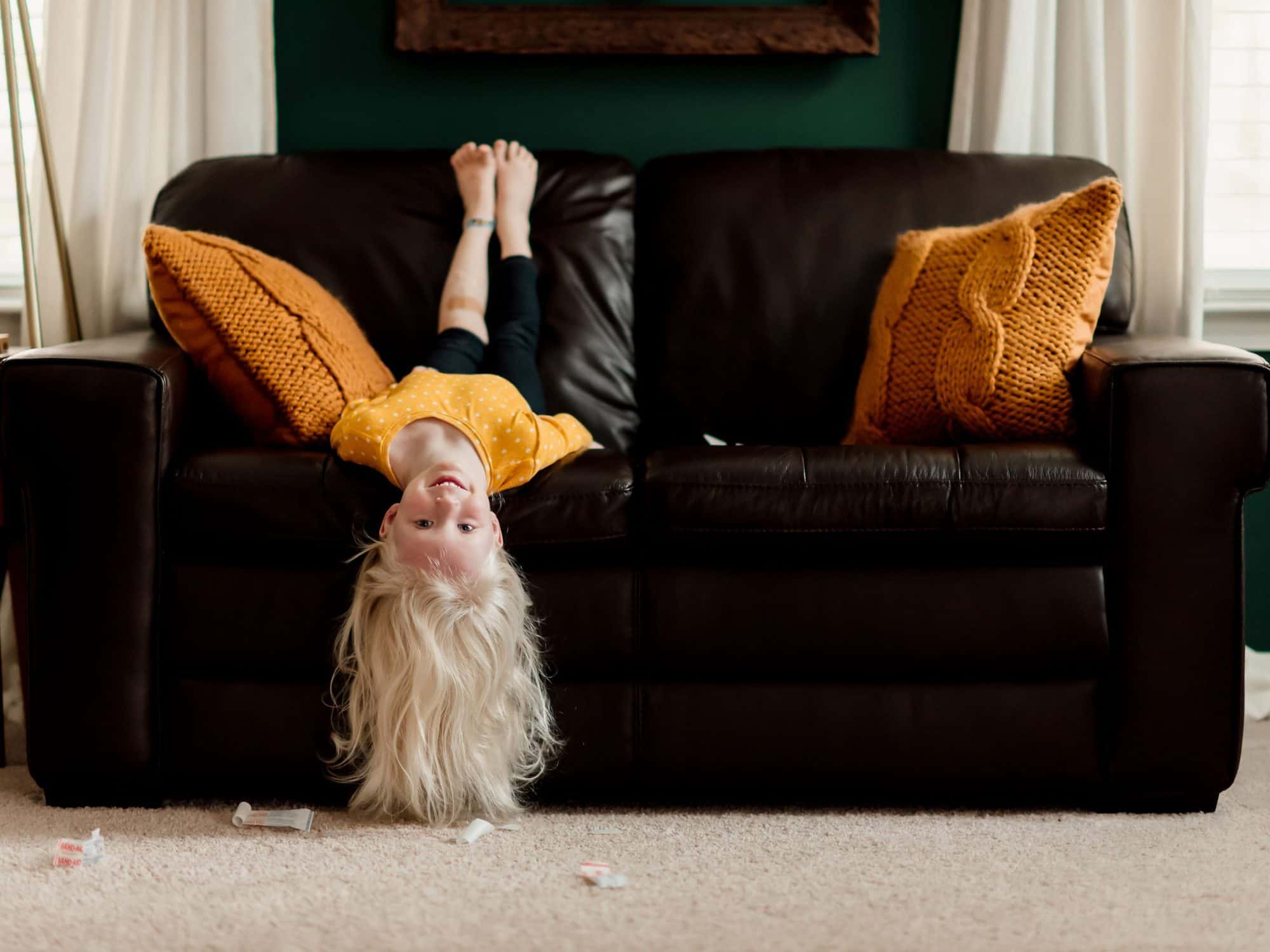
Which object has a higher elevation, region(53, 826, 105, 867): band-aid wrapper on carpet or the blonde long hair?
the blonde long hair

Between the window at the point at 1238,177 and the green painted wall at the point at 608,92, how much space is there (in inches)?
23.4

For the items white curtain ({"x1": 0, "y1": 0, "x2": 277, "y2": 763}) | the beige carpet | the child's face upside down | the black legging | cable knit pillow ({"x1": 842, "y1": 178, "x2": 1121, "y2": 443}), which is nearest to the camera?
the beige carpet

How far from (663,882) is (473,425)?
71 centimetres

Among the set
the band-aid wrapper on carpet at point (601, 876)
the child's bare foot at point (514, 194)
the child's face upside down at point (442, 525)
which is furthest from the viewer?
the child's bare foot at point (514, 194)

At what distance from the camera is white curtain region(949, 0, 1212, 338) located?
8.04 feet

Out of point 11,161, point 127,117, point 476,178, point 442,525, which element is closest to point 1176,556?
point 442,525

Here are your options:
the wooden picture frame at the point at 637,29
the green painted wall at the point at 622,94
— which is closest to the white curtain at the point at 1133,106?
the green painted wall at the point at 622,94

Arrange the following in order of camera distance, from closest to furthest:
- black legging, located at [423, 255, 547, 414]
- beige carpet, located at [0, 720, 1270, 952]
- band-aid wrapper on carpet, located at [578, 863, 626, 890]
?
1. beige carpet, located at [0, 720, 1270, 952]
2. band-aid wrapper on carpet, located at [578, 863, 626, 890]
3. black legging, located at [423, 255, 547, 414]

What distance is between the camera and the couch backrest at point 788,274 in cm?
225

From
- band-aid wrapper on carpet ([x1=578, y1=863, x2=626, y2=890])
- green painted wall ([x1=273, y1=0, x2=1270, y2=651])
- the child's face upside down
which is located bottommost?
band-aid wrapper on carpet ([x1=578, y1=863, x2=626, y2=890])

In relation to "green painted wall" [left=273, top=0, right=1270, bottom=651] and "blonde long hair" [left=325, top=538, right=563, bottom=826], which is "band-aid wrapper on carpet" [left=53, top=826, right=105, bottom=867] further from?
"green painted wall" [left=273, top=0, right=1270, bottom=651]

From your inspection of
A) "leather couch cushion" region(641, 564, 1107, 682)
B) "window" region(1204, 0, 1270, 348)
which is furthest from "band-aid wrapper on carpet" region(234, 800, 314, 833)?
"window" region(1204, 0, 1270, 348)

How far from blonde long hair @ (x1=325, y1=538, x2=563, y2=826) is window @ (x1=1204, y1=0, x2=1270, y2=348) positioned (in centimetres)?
177

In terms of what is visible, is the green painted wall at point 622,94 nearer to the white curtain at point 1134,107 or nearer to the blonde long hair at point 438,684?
the white curtain at point 1134,107
